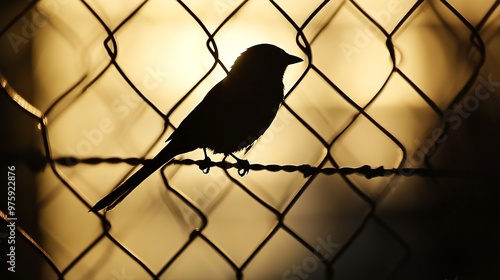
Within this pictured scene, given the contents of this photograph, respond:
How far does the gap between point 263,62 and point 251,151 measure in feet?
0.44

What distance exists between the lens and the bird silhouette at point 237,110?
667 mm

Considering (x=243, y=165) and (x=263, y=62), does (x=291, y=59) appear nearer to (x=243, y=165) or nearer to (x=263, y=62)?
(x=263, y=62)

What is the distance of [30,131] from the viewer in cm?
112

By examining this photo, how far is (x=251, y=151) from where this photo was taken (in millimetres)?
802

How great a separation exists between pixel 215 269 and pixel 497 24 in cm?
81

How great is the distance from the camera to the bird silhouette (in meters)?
0.67

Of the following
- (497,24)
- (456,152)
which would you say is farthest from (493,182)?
(497,24)

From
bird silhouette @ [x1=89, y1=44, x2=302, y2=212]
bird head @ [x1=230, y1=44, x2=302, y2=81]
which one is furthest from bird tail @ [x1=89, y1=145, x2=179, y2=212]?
bird head @ [x1=230, y1=44, x2=302, y2=81]

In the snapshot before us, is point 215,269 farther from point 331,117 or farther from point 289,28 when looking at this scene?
point 289,28

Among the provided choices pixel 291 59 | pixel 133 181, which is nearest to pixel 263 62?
pixel 291 59

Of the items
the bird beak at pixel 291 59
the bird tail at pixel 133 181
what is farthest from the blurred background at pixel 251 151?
the bird tail at pixel 133 181

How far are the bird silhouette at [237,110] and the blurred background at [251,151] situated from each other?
0.05 metres

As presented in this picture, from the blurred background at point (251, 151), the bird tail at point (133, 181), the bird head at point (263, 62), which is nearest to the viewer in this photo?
the bird tail at point (133, 181)

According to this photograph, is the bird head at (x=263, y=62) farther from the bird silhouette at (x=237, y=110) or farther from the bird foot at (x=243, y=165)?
the bird foot at (x=243, y=165)
